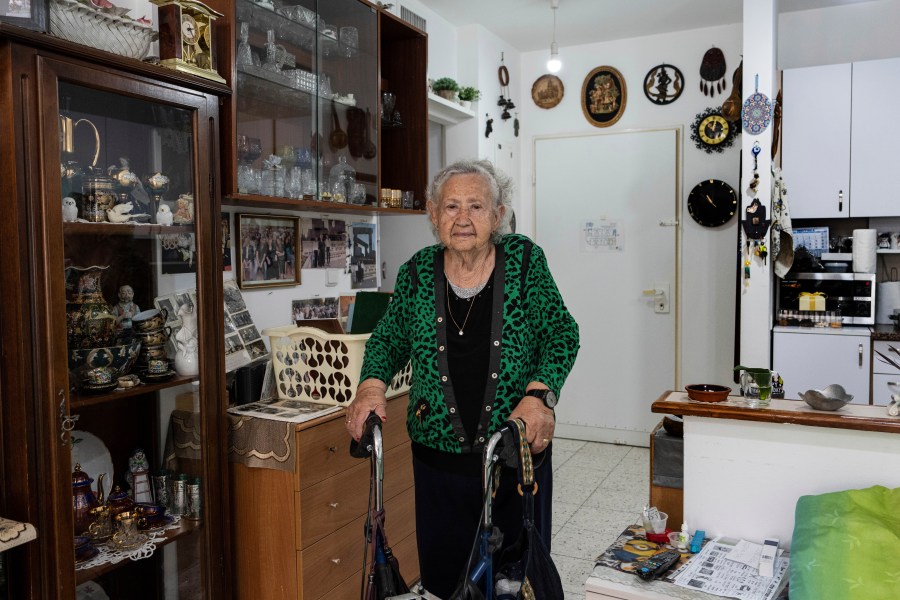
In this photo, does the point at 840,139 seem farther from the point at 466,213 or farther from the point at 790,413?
the point at 466,213

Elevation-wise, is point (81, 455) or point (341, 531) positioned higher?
point (81, 455)

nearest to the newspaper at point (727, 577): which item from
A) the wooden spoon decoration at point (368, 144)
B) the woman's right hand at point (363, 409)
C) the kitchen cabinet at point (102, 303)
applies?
the woman's right hand at point (363, 409)

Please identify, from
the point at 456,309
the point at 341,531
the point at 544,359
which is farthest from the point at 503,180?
the point at 341,531

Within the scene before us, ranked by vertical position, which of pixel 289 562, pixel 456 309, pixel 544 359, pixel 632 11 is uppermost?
pixel 632 11

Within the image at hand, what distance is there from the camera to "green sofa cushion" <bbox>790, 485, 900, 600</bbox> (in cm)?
138

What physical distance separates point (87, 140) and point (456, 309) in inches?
40.0

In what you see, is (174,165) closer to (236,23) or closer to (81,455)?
(236,23)

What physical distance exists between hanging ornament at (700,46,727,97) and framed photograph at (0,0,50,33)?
4.02 meters

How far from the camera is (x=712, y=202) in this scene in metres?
4.69

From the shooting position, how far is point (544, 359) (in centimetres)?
180

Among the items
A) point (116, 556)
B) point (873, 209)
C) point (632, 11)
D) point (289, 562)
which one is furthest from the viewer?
point (632, 11)

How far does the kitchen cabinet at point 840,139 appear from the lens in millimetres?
4039

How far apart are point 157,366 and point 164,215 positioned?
43 centimetres

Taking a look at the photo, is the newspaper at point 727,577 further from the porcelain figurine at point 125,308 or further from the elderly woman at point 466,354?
the porcelain figurine at point 125,308
